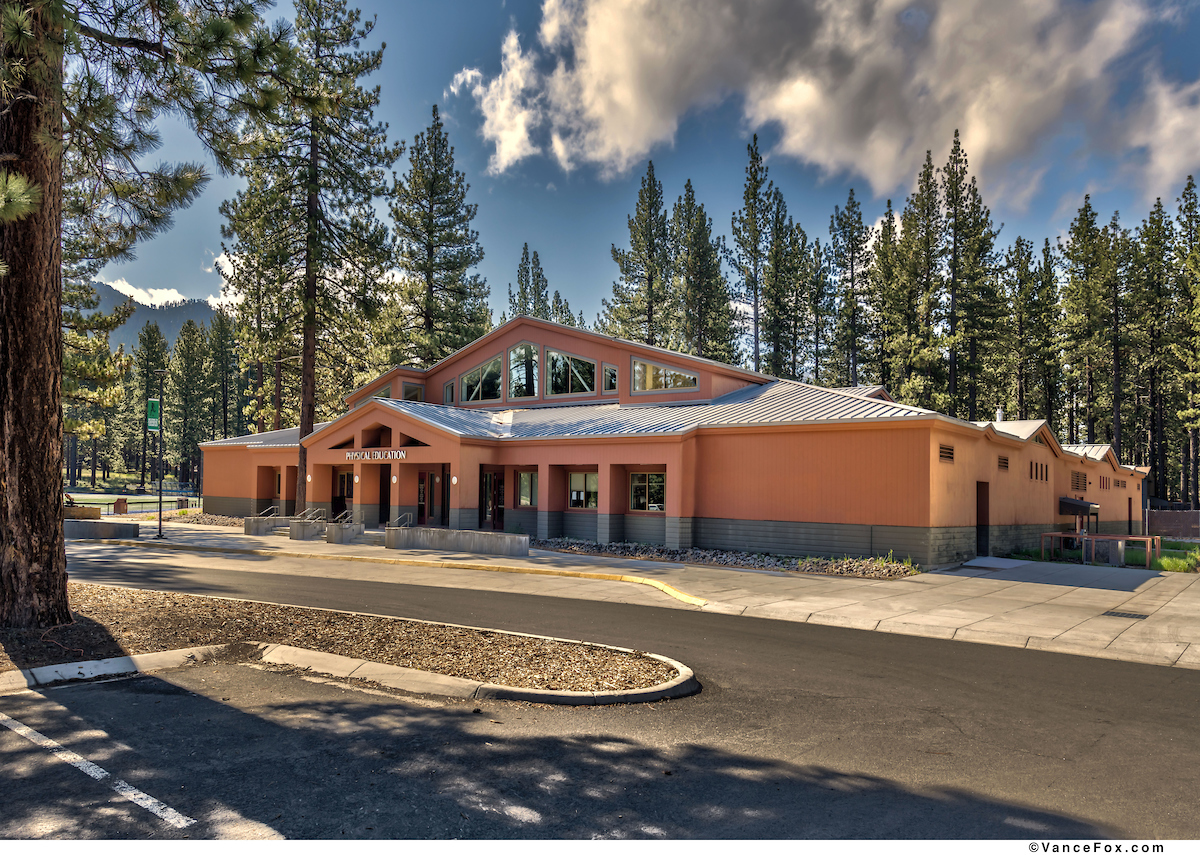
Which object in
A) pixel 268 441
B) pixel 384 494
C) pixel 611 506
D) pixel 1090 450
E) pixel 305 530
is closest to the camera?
pixel 611 506

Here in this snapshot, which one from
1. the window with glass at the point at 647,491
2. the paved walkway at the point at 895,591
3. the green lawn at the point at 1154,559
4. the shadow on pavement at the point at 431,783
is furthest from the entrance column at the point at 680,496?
the shadow on pavement at the point at 431,783

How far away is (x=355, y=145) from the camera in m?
31.0

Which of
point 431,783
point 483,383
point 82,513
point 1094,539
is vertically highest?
point 483,383

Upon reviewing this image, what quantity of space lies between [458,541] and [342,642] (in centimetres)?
1416

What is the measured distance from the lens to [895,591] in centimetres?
1477

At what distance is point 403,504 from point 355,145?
16.2 meters

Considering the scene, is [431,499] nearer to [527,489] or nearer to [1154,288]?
[527,489]

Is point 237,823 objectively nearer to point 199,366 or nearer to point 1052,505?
point 1052,505

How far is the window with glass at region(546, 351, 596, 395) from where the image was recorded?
29.8 m

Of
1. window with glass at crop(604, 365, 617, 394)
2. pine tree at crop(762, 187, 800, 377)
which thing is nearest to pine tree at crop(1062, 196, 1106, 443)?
pine tree at crop(762, 187, 800, 377)

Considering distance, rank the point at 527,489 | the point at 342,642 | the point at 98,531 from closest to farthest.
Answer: the point at 342,642 < the point at 98,531 < the point at 527,489

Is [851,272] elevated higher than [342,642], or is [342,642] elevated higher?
[851,272]

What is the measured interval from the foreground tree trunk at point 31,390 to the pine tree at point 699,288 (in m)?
42.6

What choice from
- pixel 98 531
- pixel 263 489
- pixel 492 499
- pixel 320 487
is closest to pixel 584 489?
pixel 492 499
